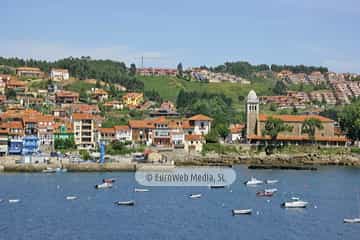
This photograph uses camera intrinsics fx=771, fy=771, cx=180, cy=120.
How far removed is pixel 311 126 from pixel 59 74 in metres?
54.9

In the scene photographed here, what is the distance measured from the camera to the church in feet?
263

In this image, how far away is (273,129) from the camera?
78.4 metres

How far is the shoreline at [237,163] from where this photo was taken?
213ft

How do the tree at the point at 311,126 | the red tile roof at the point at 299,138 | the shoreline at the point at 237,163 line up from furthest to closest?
1. the tree at the point at 311,126
2. the red tile roof at the point at 299,138
3. the shoreline at the point at 237,163

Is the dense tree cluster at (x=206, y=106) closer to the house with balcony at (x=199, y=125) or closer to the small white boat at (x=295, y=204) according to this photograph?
the house with balcony at (x=199, y=125)

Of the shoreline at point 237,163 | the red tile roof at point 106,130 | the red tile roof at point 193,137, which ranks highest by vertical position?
the red tile roof at point 106,130

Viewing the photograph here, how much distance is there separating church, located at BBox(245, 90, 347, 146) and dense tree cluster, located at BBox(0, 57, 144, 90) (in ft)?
148

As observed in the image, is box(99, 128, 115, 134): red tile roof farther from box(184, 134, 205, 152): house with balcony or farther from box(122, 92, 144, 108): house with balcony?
box(122, 92, 144, 108): house with balcony

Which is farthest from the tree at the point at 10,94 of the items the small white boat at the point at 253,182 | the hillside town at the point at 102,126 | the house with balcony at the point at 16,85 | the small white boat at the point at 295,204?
the small white boat at the point at 295,204

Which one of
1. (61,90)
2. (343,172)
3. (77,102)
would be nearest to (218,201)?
(343,172)

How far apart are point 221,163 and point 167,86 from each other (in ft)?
217

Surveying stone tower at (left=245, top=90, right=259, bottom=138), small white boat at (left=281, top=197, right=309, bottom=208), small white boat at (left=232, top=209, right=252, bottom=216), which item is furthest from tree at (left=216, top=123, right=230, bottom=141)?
small white boat at (left=232, top=209, right=252, bottom=216)

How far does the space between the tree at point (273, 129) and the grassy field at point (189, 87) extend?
1825 inches

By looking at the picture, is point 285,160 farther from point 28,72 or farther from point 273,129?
point 28,72
